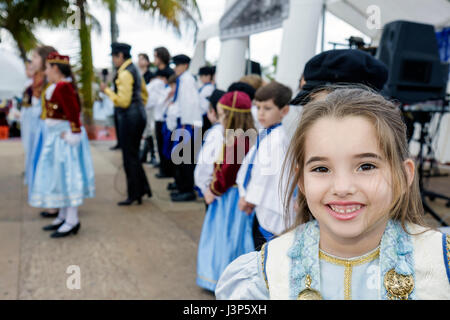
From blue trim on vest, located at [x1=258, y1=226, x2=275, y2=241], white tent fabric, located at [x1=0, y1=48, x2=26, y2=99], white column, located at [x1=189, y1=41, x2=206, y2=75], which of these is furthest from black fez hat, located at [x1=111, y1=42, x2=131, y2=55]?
white tent fabric, located at [x1=0, y1=48, x2=26, y2=99]

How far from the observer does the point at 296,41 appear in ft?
14.3

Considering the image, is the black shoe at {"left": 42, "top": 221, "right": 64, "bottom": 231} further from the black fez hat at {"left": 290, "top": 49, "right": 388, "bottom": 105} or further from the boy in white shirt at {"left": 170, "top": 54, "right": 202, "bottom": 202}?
the black fez hat at {"left": 290, "top": 49, "right": 388, "bottom": 105}

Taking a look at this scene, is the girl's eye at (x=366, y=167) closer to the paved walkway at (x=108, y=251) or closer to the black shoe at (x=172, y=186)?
the paved walkway at (x=108, y=251)

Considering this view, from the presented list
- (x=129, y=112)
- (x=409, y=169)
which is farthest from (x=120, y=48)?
(x=409, y=169)

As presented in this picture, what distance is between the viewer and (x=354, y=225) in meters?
0.89

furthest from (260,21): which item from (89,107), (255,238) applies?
(89,107)

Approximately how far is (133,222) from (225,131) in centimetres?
205

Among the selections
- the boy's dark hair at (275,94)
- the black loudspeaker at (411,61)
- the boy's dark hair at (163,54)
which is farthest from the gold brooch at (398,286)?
the boy's dark hair at (163,54)

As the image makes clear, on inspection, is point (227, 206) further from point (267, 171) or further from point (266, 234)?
point (267, 171)

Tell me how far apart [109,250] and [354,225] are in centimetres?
295

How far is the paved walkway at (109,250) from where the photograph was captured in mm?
2770

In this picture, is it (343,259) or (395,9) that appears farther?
(395,9)

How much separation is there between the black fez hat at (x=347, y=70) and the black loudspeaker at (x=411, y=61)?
6.05ft
